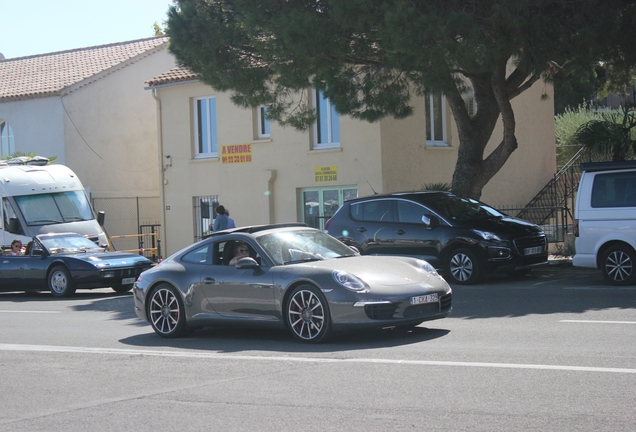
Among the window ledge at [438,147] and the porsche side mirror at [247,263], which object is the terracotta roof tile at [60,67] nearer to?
the window ledge at [438,147]

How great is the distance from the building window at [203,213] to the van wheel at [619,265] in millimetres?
15787

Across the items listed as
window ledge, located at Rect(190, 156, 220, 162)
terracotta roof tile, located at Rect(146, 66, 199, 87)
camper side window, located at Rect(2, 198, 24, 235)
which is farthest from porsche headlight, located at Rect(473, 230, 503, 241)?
terracotta roof tile, located at Rect(146, 66, 199, 87)

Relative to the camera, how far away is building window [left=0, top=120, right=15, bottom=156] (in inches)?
1347

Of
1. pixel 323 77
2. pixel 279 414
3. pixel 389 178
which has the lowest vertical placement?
pixel 279 414

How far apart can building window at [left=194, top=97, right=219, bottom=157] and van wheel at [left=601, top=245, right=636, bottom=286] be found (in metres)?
16.0

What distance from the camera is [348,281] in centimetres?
946

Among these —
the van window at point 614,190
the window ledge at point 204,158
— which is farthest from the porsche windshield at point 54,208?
the van window at point 614,190

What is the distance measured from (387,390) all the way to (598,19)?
38.7 feet

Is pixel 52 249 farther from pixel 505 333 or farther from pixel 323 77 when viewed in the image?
pixel 505 333

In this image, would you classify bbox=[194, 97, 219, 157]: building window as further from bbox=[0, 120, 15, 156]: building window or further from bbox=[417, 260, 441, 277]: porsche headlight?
bbox=[417, 260, 441, 277]: porsche headlight

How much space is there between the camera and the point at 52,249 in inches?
744

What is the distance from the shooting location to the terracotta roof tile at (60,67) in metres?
32.9

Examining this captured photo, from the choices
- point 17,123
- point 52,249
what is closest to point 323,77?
point 52,249

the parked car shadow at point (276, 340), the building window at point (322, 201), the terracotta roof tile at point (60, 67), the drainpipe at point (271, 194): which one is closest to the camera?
A: the parked car shadow at point (276, 340)
